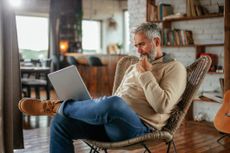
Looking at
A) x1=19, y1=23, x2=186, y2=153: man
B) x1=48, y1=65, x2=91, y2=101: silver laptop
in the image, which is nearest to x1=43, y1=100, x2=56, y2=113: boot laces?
x1=19, y1=23, x2=186, y2=153: man

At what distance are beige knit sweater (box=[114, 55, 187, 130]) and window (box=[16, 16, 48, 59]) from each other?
9675 mm

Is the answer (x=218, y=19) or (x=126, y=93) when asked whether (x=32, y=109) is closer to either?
(x=126, y=93)

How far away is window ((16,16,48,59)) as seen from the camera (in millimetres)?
11633

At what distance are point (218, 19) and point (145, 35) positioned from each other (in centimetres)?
291

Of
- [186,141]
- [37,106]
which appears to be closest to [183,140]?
[186,141]

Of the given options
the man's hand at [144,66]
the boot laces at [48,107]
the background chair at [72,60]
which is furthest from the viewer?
the background chair at [72,60]

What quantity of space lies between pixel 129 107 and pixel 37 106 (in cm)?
55

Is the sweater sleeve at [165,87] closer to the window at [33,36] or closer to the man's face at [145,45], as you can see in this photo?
the man's face at [145,45]

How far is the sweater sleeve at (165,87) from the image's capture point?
217cm

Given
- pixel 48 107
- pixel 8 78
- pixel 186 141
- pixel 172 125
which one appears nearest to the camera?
pixel 48 107

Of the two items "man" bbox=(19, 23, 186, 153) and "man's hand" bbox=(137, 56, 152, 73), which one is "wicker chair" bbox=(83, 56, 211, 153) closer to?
"man" bbox=(19, 23, 186, 153)

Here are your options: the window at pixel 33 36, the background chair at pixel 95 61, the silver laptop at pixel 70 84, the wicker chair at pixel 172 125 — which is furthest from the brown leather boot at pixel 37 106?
the window at pixel 33 36

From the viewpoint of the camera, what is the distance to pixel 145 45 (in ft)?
7.92

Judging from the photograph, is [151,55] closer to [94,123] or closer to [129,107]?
[129,107]
